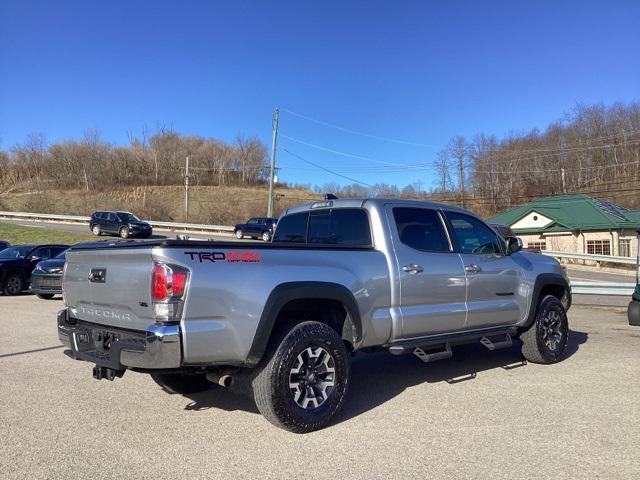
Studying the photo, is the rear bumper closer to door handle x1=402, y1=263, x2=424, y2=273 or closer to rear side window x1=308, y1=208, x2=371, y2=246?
rear side window x1=308, y1=208, x2=371, y2=246

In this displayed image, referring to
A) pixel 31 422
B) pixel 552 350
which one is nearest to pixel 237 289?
pixel 31 422

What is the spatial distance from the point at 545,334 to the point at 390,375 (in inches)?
85.3

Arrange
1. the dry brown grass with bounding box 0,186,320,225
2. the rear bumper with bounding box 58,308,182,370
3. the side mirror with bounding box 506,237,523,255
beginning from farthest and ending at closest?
the dry brown grass with bounding box 0,186,320,225, the side mirror with bounding box 506,237,523,255, the rear bumper with bounding box 58,308,182,370

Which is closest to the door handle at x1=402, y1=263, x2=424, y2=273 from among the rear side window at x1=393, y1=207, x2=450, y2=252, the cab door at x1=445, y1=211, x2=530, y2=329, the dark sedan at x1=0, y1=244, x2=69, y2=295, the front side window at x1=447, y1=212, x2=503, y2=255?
the rear side window at x1=393, y1=207, x2=450, y2=252

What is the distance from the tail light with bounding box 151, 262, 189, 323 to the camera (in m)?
3.81

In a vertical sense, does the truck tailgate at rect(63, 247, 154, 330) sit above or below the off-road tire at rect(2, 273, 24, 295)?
above

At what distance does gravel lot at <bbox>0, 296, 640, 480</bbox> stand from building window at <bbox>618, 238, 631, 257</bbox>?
135ft

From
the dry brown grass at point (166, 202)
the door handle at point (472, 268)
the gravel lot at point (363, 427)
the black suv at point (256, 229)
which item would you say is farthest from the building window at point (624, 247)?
the door handle at point (472, 268)

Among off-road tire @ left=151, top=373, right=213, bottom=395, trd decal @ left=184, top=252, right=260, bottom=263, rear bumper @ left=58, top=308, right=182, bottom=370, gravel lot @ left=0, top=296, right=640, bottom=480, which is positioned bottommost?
gravel lot @ left=0, top=296, right=640, bottom=480

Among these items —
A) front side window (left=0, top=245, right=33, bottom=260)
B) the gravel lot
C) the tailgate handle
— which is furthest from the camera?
front side window (left=0, top=245, right=33, bottom=260)

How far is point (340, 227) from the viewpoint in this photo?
18.5ft

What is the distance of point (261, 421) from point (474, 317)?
8.65 feet

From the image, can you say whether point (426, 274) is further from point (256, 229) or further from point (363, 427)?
point (256, 229)

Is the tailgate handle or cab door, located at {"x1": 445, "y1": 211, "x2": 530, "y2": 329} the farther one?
cab door, located at {"x1": 445, "y1": 211, "x2": 530, "y2": 329}
